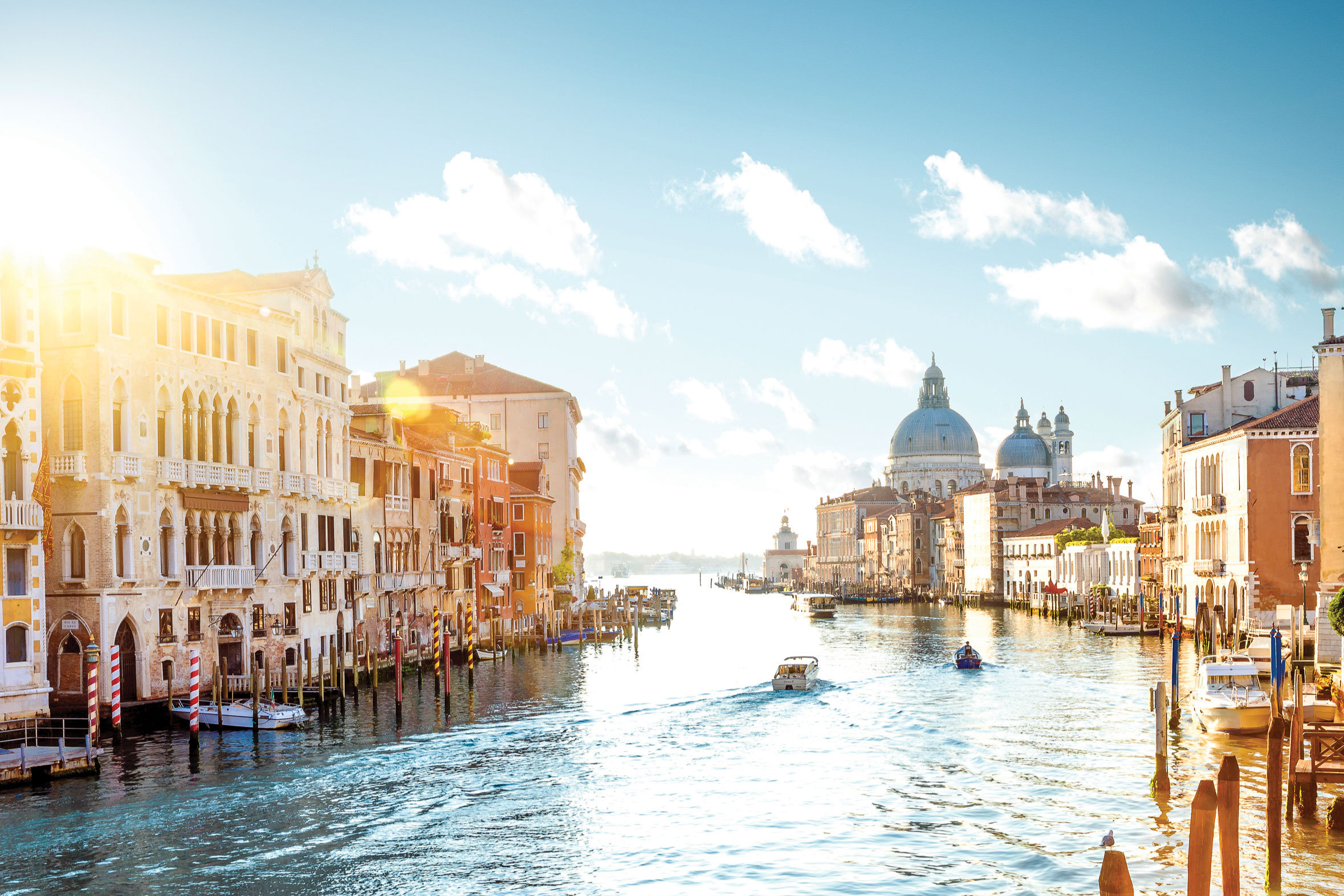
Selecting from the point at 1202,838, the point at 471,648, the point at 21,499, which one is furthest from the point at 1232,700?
the point at 21,499

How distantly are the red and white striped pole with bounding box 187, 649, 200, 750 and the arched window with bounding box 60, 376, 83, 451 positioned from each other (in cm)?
569

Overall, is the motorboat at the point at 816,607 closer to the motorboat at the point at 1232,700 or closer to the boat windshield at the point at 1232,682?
the motorboat at the point at 1232,700

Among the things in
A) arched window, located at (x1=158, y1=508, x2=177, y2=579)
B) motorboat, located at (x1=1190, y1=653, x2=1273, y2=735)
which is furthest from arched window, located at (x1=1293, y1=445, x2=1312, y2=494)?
arched window, located at (x1=158, y1=508, x2=177, y2=579)

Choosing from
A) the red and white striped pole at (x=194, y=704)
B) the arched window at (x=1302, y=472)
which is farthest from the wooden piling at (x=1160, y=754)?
the arched window at (x=1302, y=472)

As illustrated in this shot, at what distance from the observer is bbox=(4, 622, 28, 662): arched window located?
2533 centimetres

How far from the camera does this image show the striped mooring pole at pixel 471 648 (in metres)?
40.4

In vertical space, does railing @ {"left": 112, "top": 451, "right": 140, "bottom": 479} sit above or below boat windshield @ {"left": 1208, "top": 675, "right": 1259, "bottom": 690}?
above

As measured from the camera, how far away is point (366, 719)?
31.9 meters

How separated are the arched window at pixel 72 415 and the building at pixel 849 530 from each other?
13869 centimetres

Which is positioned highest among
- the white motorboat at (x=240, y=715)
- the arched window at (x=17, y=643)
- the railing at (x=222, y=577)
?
the railing at (x=222, y=577)

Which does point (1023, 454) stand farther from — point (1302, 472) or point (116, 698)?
point (116, 698)

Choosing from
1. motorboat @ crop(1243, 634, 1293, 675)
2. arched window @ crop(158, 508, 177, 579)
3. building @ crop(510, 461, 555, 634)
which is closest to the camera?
arched window @ crop(158, 508, 177, 579)

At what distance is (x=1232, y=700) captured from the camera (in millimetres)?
27953

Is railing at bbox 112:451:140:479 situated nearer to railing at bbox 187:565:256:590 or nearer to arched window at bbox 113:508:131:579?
arched window at bbox 113:508:131:579
